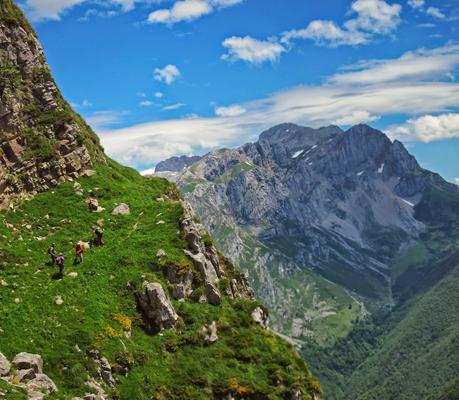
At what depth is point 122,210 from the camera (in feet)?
185

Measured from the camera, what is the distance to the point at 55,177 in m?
57.8

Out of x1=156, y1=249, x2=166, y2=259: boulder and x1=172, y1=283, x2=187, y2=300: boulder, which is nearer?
x1=172, y1=283, x2=187, y2=300: boulder

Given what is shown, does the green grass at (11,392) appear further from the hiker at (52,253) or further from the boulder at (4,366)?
the hiker at (52,253)

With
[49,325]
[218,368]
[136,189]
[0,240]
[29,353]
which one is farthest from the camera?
[136,189]

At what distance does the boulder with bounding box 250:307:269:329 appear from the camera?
5100 cm

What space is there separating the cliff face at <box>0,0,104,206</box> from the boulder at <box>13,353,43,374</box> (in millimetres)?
20271

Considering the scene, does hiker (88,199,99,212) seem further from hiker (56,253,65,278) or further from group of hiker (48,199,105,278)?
hiker (56,253,65,278)

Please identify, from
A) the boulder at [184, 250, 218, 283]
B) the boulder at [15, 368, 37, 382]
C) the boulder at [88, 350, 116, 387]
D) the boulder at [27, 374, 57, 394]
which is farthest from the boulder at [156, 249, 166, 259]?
the boulder at [15, 368, 37, 382]

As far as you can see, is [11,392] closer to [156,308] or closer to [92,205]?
[156,308]

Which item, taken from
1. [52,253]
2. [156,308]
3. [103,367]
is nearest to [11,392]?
[103,367]

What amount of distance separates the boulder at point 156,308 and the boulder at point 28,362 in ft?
32.1

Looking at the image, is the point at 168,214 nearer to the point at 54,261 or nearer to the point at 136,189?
the point at 136,189

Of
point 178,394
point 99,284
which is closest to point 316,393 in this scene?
point 178,394

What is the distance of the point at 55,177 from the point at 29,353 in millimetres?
25708
